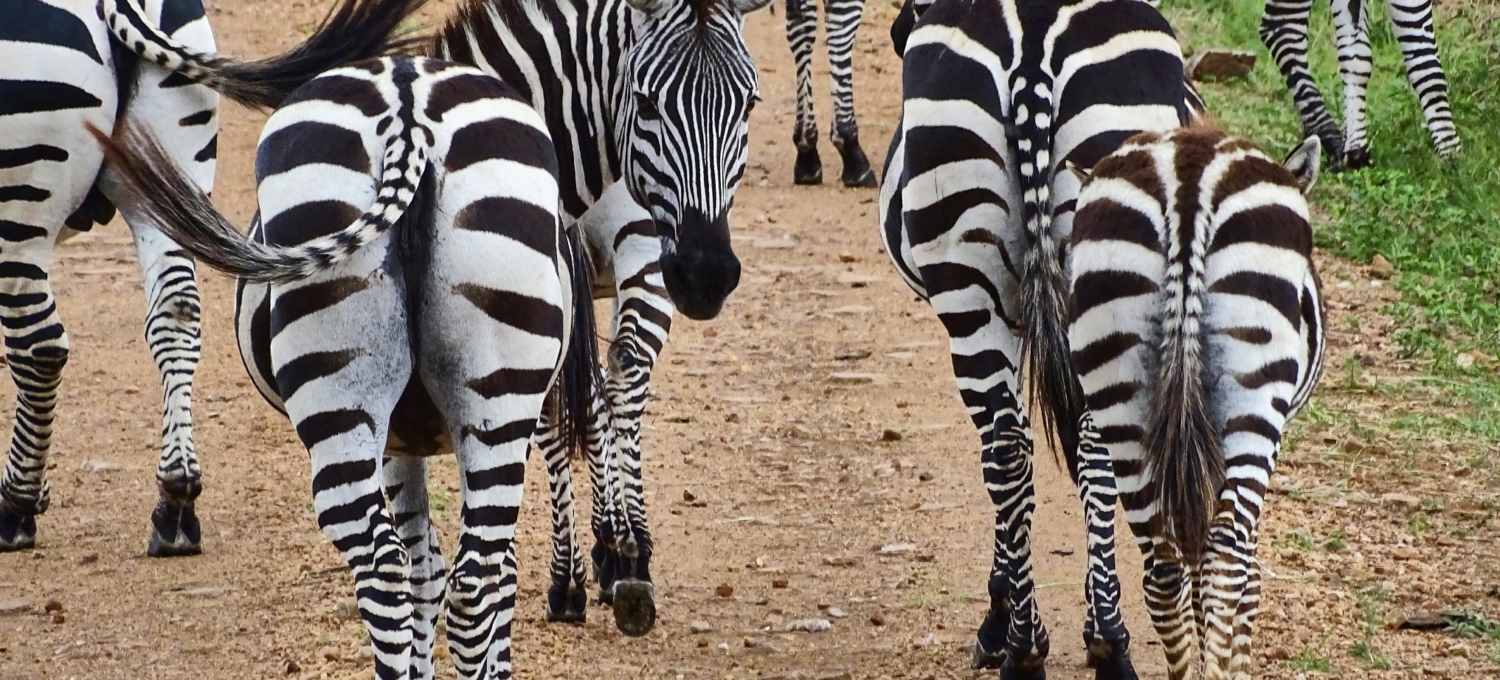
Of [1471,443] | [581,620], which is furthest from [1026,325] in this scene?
[1471,443]

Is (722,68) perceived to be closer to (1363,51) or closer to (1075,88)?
(1075,88)

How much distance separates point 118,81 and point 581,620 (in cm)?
256

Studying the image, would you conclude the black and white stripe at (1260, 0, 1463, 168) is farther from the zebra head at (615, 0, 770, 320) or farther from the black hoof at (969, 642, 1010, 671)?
the zebra head at (615, 0, 770, 320)

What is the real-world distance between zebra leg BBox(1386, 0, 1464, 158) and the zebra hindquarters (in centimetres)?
774

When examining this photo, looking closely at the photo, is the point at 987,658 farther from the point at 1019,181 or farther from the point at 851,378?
the point at 851,378

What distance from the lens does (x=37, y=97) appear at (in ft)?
19.9

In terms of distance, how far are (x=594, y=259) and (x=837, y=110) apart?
6.20 meters

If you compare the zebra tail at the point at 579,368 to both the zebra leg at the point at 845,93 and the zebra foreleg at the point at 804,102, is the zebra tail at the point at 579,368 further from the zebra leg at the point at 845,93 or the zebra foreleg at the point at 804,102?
the zebra leg at the point at 845,93

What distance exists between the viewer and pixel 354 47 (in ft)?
17.3

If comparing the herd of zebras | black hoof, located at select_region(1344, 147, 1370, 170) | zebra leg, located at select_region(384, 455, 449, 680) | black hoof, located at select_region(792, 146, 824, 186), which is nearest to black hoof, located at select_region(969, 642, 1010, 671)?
the herd of zebras

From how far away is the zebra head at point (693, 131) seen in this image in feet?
16.1

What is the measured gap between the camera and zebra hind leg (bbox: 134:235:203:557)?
6.46 meters

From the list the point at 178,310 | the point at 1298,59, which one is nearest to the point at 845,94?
the point at 1298,59

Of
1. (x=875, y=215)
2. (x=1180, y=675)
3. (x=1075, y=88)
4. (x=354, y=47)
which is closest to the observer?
(x=1180, y=675)
